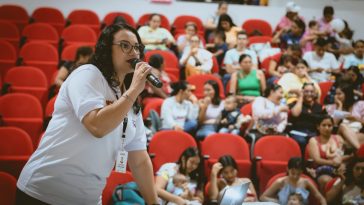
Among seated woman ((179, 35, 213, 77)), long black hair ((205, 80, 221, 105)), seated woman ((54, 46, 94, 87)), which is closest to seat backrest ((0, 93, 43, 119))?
seated woman ((54, 46, 94, 87))

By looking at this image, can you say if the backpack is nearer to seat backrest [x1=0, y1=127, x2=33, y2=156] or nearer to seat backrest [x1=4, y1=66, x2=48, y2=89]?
seat backrest [x1=0, y1=127, x2=33, y2=156]

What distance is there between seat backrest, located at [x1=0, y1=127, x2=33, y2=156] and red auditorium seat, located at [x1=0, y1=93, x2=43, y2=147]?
0.58 metres

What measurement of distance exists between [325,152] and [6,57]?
338cm

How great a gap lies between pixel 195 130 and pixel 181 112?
0.22 meters

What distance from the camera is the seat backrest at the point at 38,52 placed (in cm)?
545

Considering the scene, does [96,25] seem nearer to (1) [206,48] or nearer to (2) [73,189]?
(1) [206,48]

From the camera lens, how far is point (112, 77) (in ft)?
5.35

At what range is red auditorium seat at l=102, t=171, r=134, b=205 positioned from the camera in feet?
10.7

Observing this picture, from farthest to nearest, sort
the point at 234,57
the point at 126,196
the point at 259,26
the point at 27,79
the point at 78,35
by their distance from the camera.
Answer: the point at 259,26 → the point at 78,35 → the point at 234,57 → the point at 27,79 → the point at 126,196

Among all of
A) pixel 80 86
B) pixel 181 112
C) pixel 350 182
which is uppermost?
pixel 80 86

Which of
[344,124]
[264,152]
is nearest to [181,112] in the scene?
[264,152]

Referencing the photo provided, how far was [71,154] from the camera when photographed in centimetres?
155

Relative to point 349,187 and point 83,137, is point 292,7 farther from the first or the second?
point 83,137

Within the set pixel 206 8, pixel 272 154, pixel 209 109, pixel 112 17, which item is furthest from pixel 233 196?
pixel 206 8
